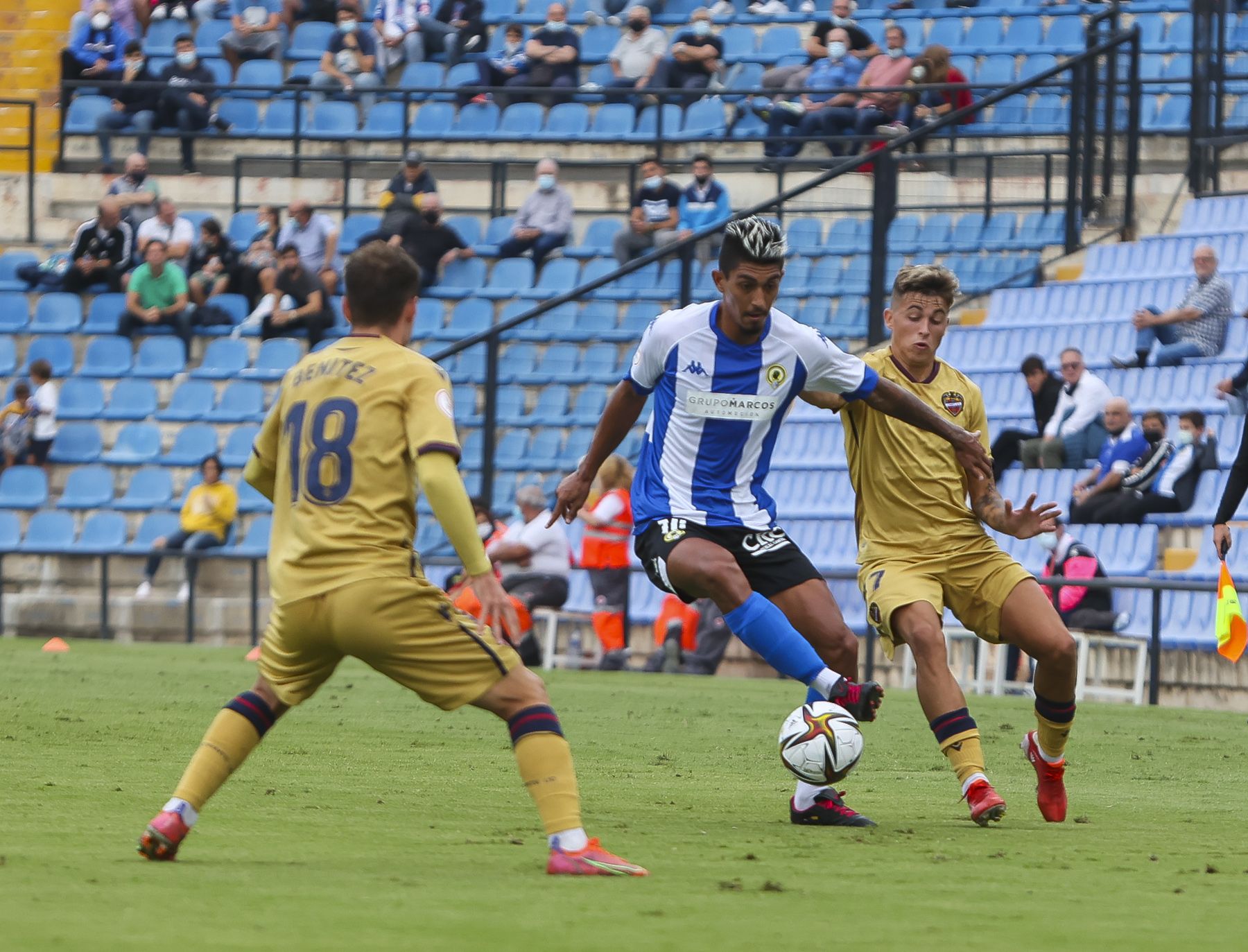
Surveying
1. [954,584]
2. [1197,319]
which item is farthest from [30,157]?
[954,584]

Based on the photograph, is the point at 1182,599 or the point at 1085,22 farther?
the point at 1085,22

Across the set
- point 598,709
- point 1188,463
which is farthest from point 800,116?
point 598,709

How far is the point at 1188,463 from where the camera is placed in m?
16.1

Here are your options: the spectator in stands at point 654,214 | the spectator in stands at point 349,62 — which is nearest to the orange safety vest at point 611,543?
the spectator in stands at point 654,214

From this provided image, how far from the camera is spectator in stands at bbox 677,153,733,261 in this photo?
2083 cm

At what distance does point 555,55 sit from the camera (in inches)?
963

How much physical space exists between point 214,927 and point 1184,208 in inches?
684

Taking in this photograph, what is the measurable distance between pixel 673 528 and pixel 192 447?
1554 cm

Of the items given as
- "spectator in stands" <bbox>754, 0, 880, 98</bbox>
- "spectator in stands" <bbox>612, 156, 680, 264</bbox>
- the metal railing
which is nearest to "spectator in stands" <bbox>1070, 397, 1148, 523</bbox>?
"spectator in stands" <bbox>612, 156, 680, 264</bbox>

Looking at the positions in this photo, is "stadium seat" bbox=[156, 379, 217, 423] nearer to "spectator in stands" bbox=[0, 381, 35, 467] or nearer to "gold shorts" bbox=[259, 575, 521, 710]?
"spectator in stands" bbox=[0, 381, 35, 467]

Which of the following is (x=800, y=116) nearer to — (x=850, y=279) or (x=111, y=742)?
(x=850, y=279)

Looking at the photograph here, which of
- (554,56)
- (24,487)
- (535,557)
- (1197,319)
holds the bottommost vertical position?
(24,487)

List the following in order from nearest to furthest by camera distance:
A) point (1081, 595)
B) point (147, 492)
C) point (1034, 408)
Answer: point (1081, 595), point (1034, 408), point (147, 492)

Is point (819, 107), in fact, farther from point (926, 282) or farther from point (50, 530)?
point (926, 282)
